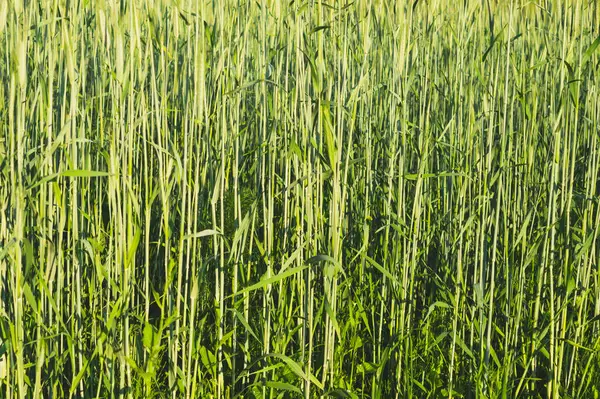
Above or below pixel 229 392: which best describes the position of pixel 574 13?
above

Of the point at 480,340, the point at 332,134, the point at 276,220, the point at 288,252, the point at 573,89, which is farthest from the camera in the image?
the point at 276,220

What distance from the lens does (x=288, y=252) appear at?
7.32 ft

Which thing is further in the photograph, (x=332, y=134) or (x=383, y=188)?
(x=383, y=188)

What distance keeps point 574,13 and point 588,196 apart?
0.49m

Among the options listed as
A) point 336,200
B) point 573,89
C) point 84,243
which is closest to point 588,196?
point 573,89

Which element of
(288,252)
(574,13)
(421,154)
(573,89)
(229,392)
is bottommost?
(229,392)

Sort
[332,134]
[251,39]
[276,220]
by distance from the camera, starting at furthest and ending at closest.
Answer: [251,39] < [276,220] < [332,134]

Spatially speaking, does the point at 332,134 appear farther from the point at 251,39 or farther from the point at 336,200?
the point at 251,39

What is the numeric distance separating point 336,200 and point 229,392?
2.32 feet

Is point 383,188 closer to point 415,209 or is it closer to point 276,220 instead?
point 415,209

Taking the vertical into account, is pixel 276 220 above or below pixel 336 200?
below

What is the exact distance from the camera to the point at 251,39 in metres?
3.55

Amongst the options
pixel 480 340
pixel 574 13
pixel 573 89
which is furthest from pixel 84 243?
pixel 574 13

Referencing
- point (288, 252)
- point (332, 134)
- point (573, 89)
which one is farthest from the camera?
point (288, 252)
